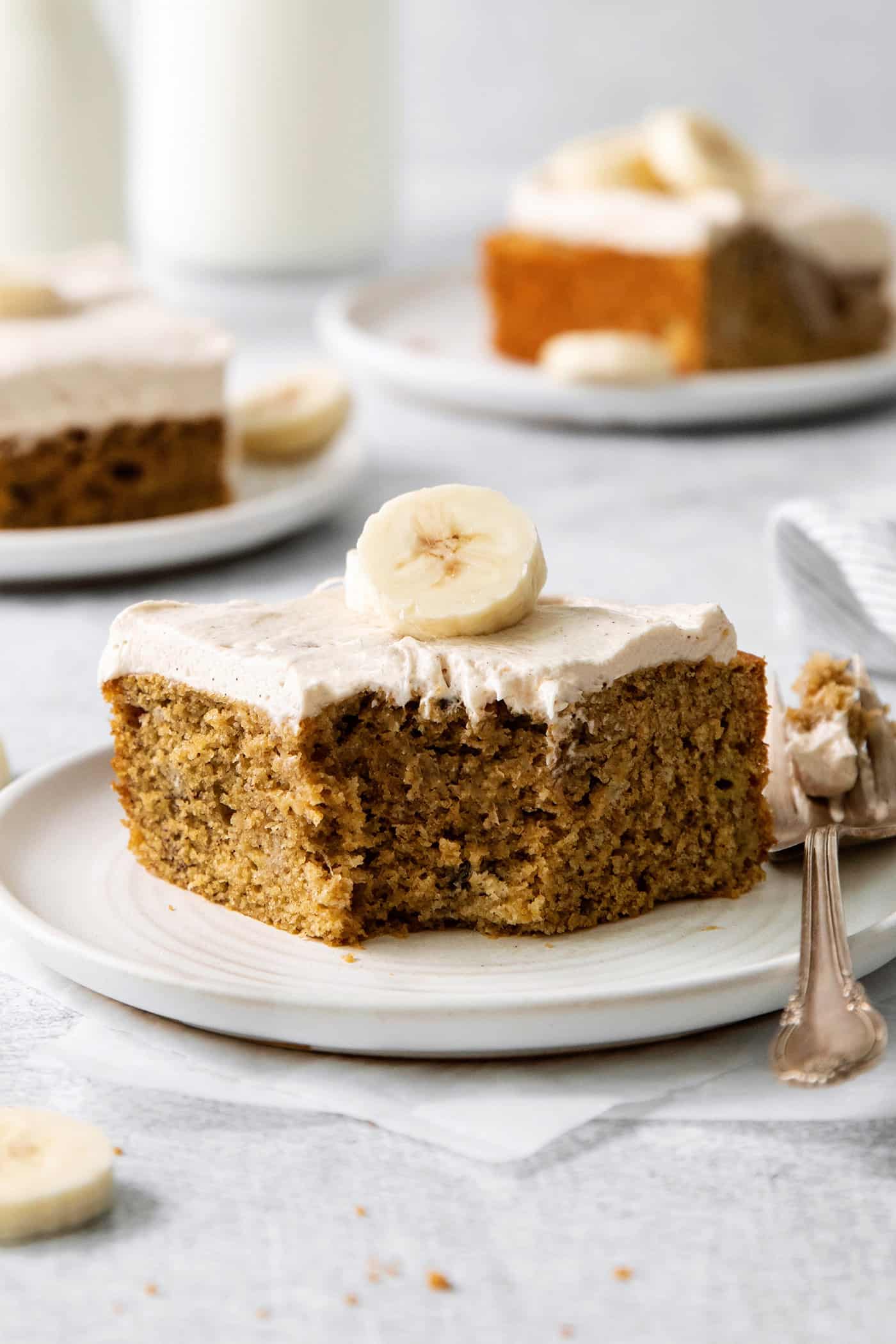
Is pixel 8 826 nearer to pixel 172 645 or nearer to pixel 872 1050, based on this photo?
pixel 172 645

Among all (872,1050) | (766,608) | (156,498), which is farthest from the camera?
(156,498)

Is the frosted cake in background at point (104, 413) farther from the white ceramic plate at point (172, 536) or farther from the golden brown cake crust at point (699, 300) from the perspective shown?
the golden brown cake crust at point (699, 300)

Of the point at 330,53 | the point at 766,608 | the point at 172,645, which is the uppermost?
the point at 330,53

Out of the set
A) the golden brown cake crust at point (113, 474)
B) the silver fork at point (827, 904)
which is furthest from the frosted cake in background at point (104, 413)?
the silver fork at point (827, 904)

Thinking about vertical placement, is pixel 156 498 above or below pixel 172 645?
below

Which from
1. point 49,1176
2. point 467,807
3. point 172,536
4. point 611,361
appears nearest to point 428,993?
point 467,807

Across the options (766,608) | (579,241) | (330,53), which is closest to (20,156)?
(330,53)

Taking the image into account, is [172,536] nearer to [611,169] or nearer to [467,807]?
[467,807]
